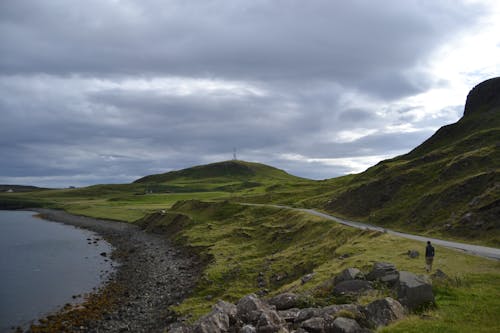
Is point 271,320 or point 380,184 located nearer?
point 271,320

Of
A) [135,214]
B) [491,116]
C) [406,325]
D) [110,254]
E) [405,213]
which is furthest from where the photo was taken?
[135,214]

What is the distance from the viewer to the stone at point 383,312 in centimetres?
1893

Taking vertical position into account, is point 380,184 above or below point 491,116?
below

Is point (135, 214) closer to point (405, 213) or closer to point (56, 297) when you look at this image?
point (56, 297)

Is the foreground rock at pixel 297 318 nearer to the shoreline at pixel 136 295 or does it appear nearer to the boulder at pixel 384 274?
the boulder at pixel 384 274

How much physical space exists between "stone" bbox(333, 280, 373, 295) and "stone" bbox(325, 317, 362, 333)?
6226mm

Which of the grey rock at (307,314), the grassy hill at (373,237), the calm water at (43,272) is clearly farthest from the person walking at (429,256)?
the calm water at (43,272)

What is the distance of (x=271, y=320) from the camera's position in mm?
20781

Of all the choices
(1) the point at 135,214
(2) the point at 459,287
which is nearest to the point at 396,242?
(2) the point at 459,287

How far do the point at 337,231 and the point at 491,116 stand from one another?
329 ft

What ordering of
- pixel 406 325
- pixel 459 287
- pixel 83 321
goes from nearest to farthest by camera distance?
1. pixel 406 325
2. pixel 459 287
3. pixel 83 321

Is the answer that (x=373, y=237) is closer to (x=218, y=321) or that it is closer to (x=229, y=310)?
(x=229, y=310)

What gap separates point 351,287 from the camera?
25.6 metres

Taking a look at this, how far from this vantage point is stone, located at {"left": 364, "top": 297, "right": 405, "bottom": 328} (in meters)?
18.9
